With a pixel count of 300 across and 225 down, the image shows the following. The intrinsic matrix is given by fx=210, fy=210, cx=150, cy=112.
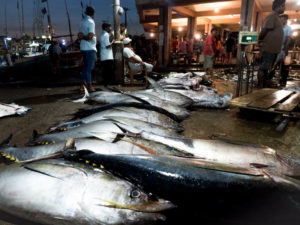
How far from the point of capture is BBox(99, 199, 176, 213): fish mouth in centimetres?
167

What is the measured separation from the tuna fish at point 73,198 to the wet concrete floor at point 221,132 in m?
0.17

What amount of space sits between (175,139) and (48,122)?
287cm

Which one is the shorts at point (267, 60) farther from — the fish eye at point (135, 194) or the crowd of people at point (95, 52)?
the fish eye at point (135, 194)

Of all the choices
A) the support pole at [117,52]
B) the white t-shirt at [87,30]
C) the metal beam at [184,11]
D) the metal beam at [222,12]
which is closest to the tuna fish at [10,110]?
the white t-shirt at [87,30]

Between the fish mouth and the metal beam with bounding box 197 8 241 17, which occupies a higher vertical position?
the metal beam with bounding box 197 8 241 17

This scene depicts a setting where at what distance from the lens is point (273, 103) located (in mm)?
4477

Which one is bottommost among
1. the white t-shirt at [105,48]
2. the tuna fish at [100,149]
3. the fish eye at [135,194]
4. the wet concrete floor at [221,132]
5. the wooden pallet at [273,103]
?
the wet concrete floor at [221,132]

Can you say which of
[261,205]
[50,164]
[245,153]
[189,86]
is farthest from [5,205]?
[189,86]

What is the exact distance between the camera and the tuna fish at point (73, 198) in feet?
5.55

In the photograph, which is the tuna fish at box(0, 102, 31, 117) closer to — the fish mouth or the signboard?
the fish mouth

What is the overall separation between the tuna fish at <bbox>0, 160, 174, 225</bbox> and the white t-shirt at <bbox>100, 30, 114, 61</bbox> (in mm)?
6339

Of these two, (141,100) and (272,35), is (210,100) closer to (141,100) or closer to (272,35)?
(141,100)

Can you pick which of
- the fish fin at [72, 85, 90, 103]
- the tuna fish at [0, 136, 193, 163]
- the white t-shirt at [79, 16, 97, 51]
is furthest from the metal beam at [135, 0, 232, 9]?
the tuna fish at [0, 136, 193, 163]

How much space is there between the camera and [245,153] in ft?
8.02
